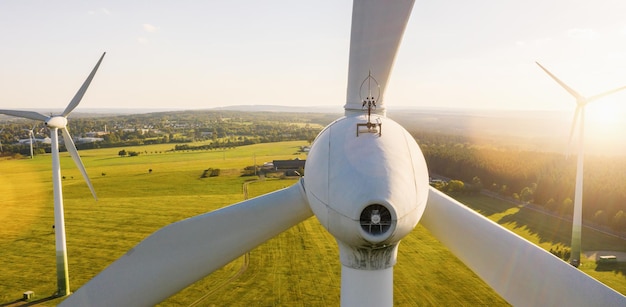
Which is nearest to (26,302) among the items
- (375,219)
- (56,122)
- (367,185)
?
(56,122)

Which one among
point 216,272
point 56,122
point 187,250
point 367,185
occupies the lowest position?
point 216,272

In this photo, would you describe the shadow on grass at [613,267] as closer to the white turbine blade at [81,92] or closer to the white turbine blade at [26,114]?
the white turbine blade at [81,92]

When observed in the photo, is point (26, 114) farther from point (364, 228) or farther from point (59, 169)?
point (364, 228)

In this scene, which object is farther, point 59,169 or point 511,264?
point 59,169

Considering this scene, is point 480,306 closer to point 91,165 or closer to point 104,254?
point 104,254

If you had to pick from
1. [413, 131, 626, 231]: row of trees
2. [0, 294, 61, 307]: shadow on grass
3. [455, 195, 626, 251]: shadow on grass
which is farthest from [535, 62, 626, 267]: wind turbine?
[0, 294, 61, 307]: shadow on grass

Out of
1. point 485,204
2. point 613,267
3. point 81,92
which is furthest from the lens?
point 485,204

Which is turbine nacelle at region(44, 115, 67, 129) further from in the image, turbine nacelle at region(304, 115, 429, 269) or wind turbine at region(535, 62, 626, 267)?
wind turbine at region(535, 62, 626, 267)
